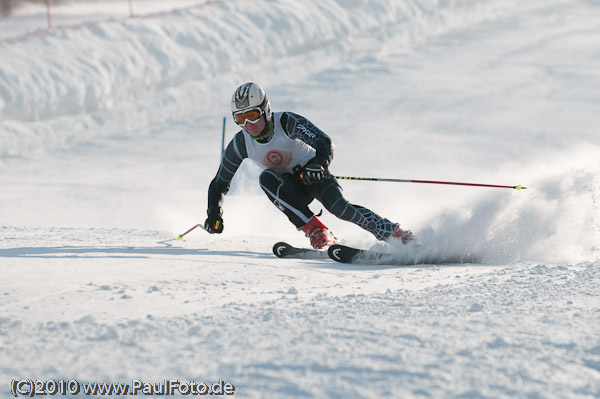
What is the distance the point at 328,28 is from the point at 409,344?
14.6 meters

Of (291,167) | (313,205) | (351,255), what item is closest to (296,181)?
(291,167)

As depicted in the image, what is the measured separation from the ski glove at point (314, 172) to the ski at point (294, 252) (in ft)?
1.46

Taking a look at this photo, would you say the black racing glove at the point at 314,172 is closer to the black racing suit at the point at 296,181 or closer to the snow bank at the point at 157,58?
the black racing suit at the point at 296,181

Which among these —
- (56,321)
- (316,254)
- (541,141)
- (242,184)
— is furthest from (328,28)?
(56,321)

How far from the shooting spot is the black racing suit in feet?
15.9

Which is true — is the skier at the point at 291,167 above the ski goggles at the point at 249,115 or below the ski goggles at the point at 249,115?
below

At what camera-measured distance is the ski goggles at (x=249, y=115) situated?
4.88m

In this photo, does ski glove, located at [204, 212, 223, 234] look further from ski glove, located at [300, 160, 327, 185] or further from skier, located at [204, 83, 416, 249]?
ski glove, located at [300, 160, 327, 185]

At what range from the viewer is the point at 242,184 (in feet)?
24.3

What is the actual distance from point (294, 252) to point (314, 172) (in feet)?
1.77

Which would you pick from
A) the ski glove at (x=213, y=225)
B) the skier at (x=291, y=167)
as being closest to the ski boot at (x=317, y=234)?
the skier at (x=291, y=167)

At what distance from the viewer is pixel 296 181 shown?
202 inches

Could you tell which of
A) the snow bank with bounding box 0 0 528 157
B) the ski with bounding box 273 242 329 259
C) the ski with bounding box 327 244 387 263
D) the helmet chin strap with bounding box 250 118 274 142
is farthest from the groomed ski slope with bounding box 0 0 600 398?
the helmet chin strap with bounding box 250 118 274 142

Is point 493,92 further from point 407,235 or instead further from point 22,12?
point 407,235
